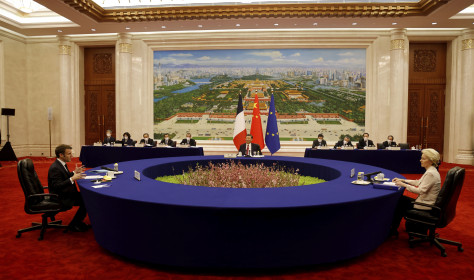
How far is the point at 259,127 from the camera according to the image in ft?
32.8

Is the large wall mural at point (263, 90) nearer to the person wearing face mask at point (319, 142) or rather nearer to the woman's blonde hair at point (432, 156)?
the person wearing face mask at point (319, 142)

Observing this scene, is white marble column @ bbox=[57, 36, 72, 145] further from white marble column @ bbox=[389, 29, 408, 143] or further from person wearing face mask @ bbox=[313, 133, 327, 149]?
white marble column @ bbox=[389, 29, 408, 143]

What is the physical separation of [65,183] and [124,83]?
7822mm

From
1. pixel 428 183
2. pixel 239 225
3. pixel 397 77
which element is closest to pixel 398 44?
pixel 397 77

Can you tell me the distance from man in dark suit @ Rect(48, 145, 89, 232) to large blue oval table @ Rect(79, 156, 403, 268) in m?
0.78

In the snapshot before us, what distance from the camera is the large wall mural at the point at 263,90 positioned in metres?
10.8

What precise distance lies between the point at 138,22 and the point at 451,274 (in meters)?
9.14

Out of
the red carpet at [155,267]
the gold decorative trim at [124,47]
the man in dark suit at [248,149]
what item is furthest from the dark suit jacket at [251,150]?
the gold decorative trim at [124,47]

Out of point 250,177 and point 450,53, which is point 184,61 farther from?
point 450,53

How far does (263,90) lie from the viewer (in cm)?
1106

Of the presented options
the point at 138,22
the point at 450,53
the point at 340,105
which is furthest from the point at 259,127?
the point at 450,53

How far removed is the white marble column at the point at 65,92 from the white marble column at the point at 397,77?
36.6 feet

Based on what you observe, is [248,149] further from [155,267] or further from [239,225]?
[239,225]

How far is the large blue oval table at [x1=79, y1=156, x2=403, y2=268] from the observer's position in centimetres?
248
